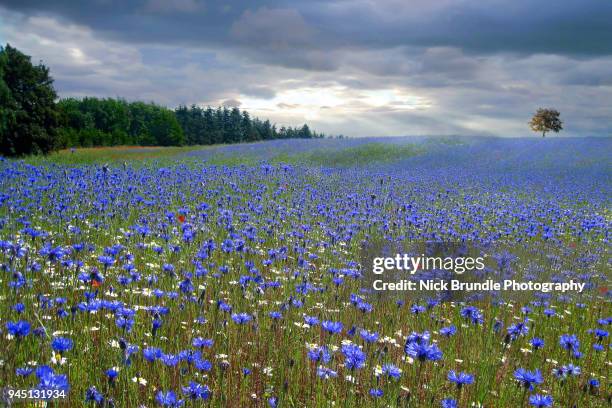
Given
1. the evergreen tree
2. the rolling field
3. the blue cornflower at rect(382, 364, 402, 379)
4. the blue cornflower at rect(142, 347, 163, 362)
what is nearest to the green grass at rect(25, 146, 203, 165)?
the evergreen tree

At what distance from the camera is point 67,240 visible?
6.30 meters

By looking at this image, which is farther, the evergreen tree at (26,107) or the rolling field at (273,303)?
the evergreen tree at (26,107)

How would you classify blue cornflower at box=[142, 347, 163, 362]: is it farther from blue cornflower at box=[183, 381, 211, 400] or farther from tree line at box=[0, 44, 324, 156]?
tree line at box=[0, 44, 324, 156]

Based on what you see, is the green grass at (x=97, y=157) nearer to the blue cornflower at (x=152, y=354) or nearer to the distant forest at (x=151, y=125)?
the blue cornflower at (x=152, y=354)

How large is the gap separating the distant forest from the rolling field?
156 feet

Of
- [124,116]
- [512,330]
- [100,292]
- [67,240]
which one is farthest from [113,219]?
[124,116]

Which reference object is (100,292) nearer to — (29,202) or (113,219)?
(113,219)

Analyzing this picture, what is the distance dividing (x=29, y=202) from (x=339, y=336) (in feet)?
19.6

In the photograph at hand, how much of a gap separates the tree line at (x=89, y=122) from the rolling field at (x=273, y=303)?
785 inches

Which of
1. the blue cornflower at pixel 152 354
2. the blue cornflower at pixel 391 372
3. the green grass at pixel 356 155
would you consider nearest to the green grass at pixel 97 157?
the green grass at pixel 356 155

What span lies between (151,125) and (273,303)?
2720 inches

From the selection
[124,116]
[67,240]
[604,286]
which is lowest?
[604,286]

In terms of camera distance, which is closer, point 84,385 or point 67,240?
point 84,385

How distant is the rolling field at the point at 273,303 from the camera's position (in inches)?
120
